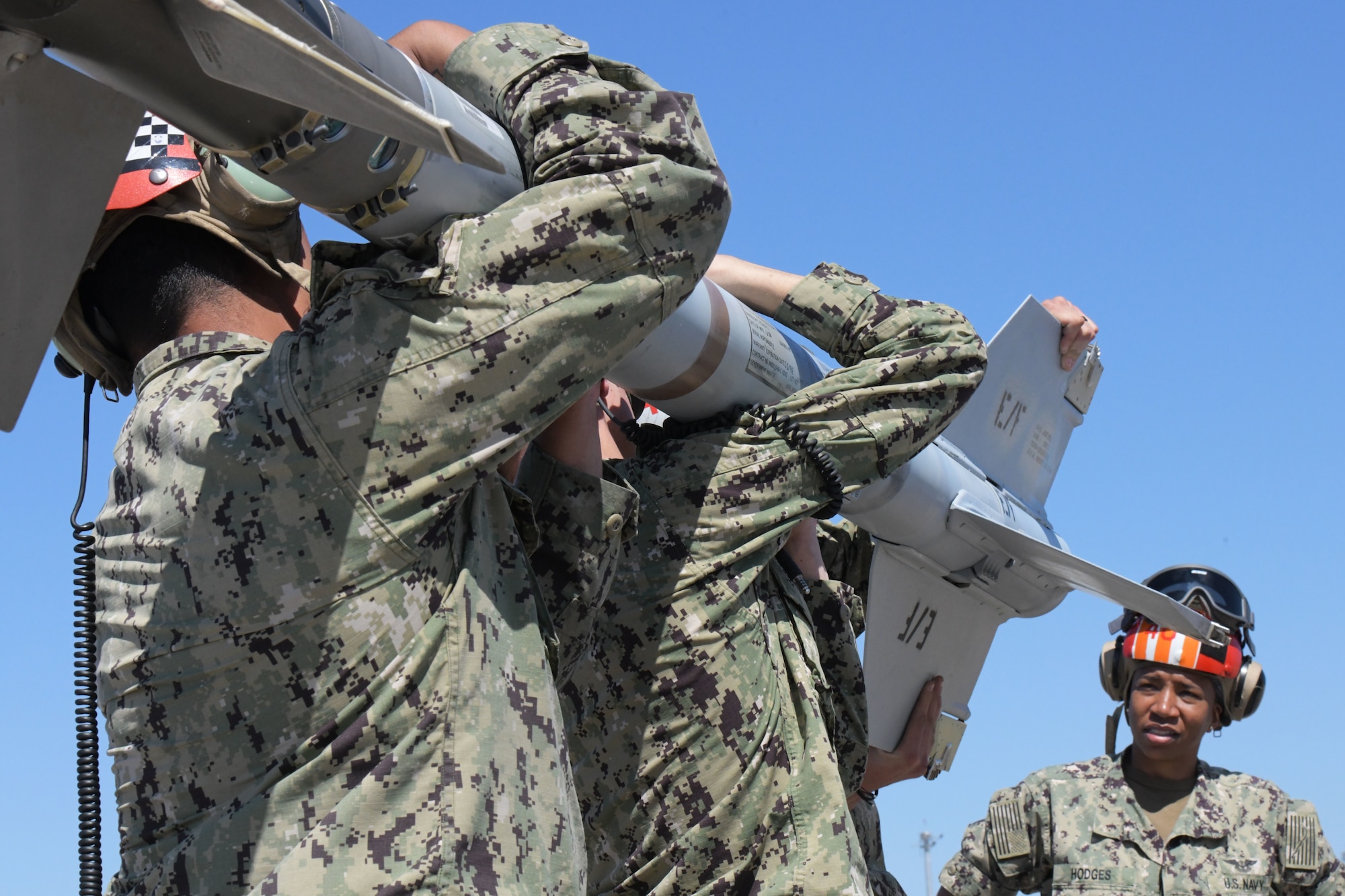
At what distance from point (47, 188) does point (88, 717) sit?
36.6 inches

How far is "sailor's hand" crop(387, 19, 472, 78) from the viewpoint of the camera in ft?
9.08

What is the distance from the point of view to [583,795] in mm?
3357

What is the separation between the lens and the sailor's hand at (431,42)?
2768mm

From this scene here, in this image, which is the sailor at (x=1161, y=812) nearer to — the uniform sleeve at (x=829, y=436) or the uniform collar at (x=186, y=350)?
the uniform sleeve at (x=829, y=436)

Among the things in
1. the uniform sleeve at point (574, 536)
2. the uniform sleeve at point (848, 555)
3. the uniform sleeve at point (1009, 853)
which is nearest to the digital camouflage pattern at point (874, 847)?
the uniform sleeve at point (1009, 853)

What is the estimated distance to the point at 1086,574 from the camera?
504cm

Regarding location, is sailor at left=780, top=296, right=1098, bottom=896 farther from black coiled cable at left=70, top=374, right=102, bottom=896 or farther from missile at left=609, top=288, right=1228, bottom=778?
black coiled cable at left=70, top=374, right=102, bottom=896

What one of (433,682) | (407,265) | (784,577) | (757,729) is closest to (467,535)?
(433,682)

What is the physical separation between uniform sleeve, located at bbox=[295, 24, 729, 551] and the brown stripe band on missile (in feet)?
3.59

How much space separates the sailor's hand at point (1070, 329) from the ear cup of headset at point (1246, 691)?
1.40 m

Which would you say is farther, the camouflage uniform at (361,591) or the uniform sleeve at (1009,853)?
the uniform sleeve at (1009,853)

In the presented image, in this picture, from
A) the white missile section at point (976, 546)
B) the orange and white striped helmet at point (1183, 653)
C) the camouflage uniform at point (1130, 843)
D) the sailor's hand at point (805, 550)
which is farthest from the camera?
the orange and white striped helmet at point (1183, 653)

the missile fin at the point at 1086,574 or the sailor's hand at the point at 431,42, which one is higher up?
the missile fin at the point at 1086,574

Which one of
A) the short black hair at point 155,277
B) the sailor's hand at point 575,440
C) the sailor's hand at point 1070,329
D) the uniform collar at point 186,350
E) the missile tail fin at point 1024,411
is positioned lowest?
the uniform collar at point 186,350
